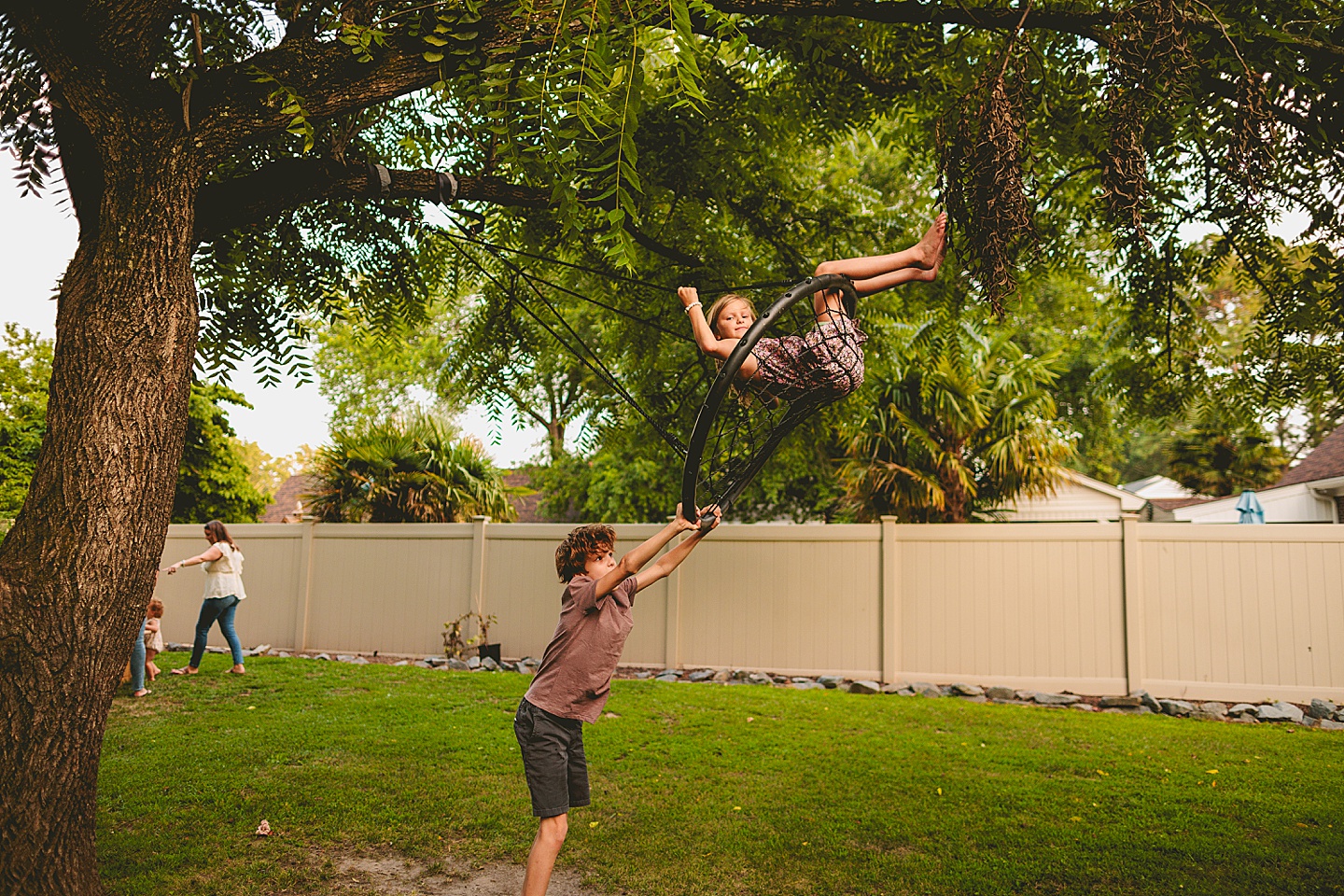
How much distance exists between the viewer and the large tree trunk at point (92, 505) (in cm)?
304

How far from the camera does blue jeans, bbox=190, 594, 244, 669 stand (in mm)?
9492

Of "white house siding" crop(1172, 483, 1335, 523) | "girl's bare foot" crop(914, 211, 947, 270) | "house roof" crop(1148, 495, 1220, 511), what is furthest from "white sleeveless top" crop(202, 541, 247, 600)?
"house roof" crop(1148, 495, 1220, 511)

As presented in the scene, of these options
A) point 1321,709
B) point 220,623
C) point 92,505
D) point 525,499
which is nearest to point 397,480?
point 220,623

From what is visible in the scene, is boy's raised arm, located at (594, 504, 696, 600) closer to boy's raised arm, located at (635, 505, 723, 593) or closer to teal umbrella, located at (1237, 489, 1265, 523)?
boy's raised arm, located at (635, 505, 723, 593)

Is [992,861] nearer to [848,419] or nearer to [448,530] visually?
[848,419]

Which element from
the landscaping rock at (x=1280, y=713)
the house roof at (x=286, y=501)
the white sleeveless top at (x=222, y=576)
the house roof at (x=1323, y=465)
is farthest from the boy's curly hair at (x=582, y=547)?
the house roof at (x=286, y=501)

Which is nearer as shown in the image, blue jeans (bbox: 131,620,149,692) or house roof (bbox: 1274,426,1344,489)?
blue jeans (bbox: 131,620,149,692)

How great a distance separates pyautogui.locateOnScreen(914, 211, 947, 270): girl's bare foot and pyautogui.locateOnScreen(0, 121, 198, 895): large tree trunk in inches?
103

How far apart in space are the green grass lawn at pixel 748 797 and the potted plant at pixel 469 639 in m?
2.34

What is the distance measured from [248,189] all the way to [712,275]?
2.83m

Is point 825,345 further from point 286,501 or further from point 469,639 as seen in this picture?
point 286,501

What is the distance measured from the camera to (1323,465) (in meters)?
16.1

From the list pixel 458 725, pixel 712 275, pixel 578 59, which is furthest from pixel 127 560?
pixel 458 725

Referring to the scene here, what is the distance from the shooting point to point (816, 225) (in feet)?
23.2
